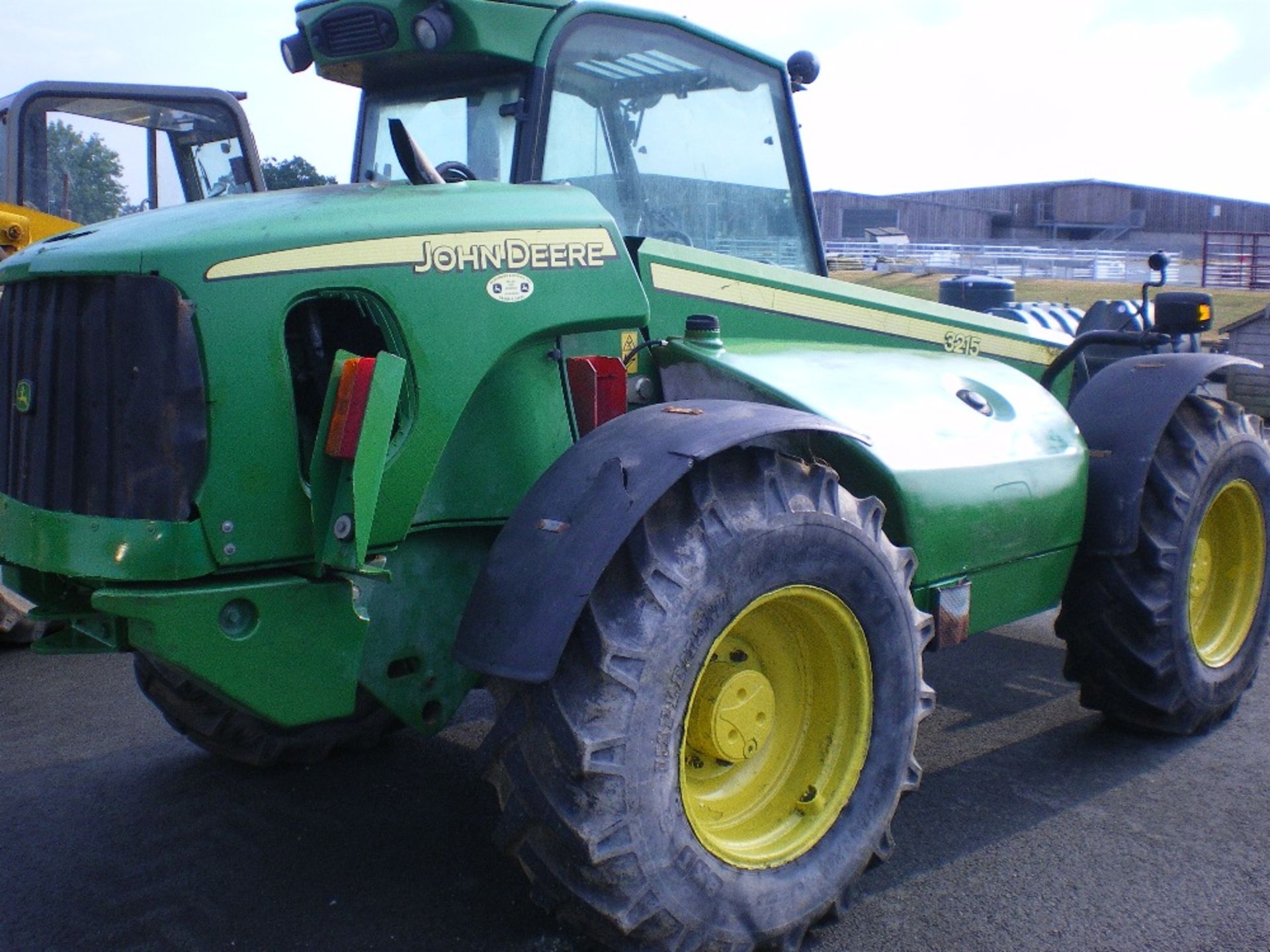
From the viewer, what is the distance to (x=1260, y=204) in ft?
187

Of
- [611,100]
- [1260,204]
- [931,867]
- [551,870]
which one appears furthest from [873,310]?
[1260,204]

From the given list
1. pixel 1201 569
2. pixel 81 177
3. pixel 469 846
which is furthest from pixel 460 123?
pixel 81 177

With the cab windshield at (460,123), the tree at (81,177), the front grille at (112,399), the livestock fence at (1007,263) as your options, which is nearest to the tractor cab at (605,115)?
the cab windshield at (460,123)

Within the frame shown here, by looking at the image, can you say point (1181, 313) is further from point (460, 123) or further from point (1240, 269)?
point (1240, 269)

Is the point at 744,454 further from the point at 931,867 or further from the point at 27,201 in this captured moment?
the point at 27,201

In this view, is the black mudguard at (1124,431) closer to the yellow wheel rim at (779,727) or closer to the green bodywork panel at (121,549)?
the yellow wheel rim at (779,727)

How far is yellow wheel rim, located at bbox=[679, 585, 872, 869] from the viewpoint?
3.08m

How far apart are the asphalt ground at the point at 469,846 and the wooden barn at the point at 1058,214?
159ft

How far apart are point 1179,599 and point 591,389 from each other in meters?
2.38

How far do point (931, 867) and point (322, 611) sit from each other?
75.1 inches

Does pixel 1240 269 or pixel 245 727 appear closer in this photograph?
pixel 245 727

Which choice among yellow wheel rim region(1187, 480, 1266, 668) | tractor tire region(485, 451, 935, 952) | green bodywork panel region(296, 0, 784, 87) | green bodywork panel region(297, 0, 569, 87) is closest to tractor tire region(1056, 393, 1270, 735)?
yellow wheel rim region(1187, 480, 1266, 668)

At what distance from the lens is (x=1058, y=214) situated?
55594 millimetres

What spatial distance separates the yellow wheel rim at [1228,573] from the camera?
15.5ft
